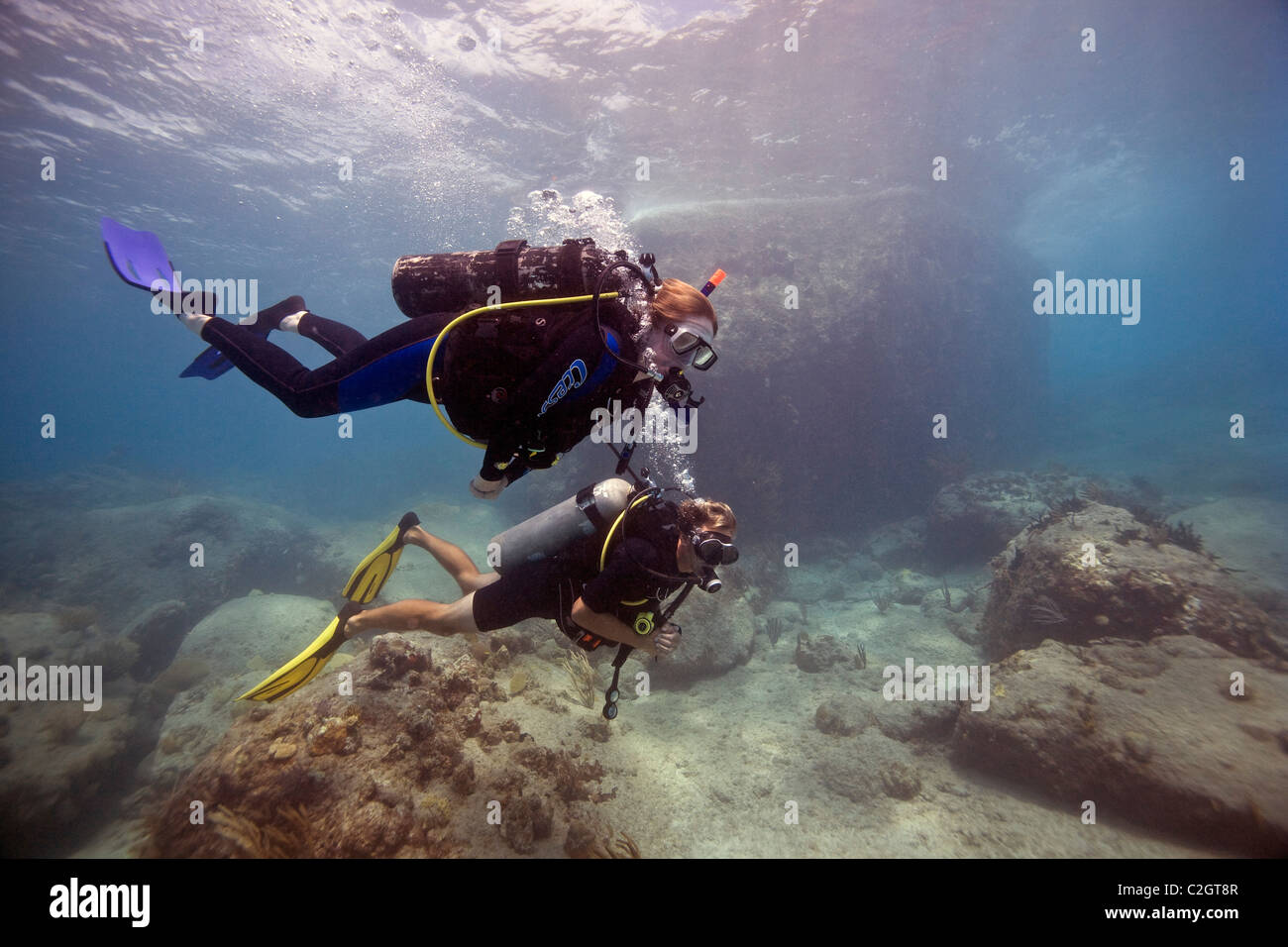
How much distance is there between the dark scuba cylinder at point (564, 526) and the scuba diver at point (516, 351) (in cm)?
80

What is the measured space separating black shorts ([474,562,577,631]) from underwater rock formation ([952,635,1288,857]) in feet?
19.0

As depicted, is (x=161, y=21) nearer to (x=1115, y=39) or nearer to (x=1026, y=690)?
(x=1026, y=690)

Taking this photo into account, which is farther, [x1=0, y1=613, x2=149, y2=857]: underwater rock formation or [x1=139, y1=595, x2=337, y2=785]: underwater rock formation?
[x1=139, y1=595, x2=337, y2=785]: underwater rock formation

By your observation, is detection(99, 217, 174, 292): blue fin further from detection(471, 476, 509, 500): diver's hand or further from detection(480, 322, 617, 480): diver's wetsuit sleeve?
detection(480, 322, 617, 480): diver's wetsuit sleeve

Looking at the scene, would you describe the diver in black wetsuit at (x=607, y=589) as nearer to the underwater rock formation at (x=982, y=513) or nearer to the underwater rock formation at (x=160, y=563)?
the underwater rock formation at (x=160, y=563)

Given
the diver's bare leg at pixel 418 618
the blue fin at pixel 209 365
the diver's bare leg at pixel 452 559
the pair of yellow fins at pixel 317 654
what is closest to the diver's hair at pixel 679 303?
the diver's bare leg at pixel 418 618

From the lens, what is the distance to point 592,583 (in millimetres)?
3713

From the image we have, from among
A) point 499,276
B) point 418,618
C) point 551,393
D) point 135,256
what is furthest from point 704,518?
point 135,256

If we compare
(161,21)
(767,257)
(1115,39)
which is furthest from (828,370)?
(161,21)

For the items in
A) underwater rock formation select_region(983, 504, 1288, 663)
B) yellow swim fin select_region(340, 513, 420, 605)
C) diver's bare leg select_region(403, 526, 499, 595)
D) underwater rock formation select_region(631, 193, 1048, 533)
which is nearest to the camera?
diver's bare leg select_region(403, 526, 499, 595)

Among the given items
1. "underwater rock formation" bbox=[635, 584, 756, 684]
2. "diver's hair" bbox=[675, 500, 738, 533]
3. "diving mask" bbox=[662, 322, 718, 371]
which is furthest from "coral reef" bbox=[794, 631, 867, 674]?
"diving mask" bbox=[662, 322, 718, 371]

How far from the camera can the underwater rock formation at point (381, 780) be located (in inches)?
138

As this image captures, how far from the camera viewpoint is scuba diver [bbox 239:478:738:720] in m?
3.73

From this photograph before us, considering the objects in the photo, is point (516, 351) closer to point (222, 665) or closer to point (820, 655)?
point (820, 655)
